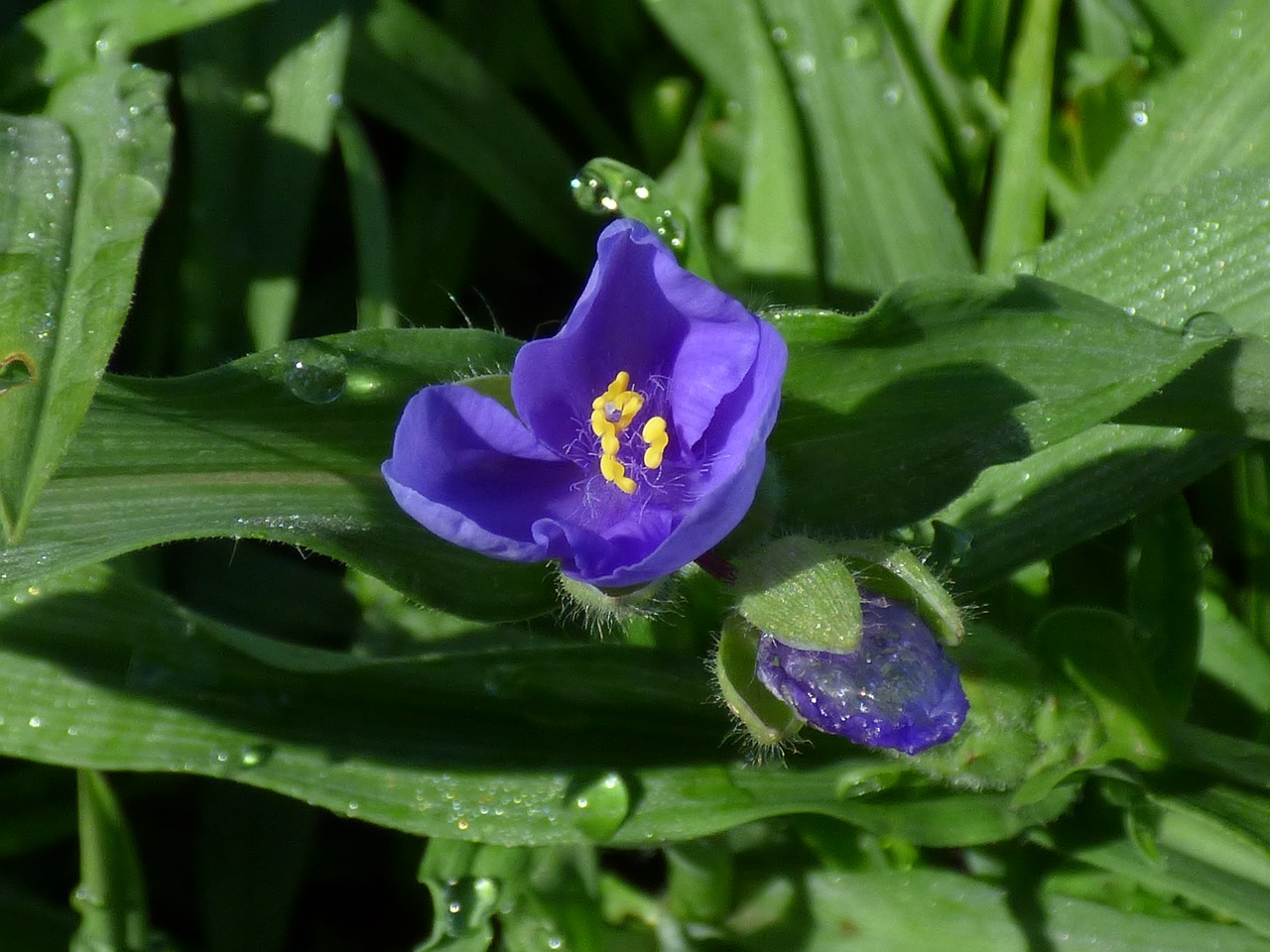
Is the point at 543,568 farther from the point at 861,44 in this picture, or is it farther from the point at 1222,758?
the point at 861,44

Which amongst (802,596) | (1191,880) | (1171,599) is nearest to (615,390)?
(802,596)

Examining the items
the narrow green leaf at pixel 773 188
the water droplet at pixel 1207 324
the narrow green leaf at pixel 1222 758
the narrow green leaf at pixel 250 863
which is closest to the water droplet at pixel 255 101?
the narrow green leaf at pixel 773 188

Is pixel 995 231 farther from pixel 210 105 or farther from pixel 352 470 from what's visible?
pixel 210 105

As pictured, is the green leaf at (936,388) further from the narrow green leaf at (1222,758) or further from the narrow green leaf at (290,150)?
the narrow green leaf at (290,150)

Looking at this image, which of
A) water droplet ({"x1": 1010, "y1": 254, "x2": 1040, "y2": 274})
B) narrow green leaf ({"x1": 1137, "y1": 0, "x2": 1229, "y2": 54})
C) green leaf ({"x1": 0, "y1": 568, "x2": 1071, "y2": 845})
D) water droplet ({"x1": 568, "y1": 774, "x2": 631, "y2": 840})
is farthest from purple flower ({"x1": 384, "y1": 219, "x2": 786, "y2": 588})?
narrow green leaf ({"x1": 1137, "y1": 0, "x2": 1229, "y2": 54})

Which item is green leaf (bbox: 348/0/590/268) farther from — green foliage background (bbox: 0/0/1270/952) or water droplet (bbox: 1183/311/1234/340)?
water droplet (bbox: 1183/311/1234/340)

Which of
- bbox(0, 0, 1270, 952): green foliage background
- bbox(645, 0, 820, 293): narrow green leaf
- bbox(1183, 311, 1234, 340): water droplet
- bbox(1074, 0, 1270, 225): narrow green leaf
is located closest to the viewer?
bbox(0, 0, 1270, 952): green foliage background
